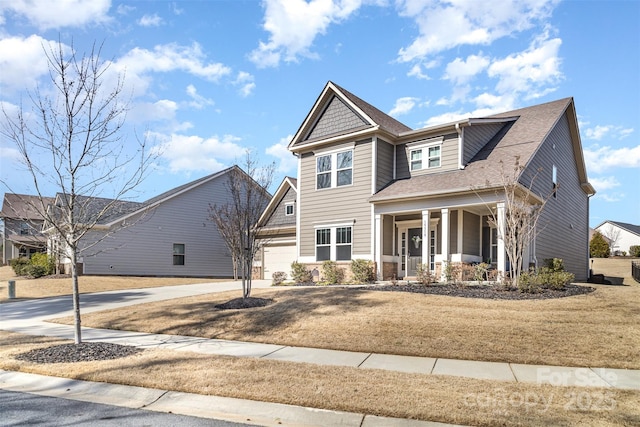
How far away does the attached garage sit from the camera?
23672 mm

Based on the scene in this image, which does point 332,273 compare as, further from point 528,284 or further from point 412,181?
point 528,284

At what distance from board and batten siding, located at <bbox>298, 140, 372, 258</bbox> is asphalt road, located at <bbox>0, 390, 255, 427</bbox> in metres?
13.3

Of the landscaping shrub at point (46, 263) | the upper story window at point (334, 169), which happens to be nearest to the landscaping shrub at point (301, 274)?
the upper story window at point (334, 169)

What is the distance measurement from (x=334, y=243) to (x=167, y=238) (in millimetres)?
14574

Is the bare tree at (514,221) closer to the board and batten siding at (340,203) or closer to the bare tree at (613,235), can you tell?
the board and batten siding at (340,203)

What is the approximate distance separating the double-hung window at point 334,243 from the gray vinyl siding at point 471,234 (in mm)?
4704

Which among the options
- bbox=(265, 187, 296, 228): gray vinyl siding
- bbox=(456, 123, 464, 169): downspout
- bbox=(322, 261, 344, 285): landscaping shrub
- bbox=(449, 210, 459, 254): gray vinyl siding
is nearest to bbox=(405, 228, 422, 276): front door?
bbox=(449, 210, 459, 254): gray vinyl siding

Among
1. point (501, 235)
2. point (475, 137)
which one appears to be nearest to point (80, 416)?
point (501, 235)

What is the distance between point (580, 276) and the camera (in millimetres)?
24766

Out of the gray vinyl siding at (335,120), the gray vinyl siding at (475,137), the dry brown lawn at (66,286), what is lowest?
the dry brown lawn at (66,286)

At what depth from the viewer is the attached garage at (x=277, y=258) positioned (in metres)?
Result: 23.7

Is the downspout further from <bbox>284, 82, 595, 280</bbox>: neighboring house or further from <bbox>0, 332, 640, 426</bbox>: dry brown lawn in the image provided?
<bbox>0, 332, 640, 426</bbox>: dry brown lawn

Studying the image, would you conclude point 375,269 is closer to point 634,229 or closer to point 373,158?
point 373,158

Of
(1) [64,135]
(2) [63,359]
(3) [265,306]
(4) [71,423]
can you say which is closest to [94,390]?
(4) [71,423]
